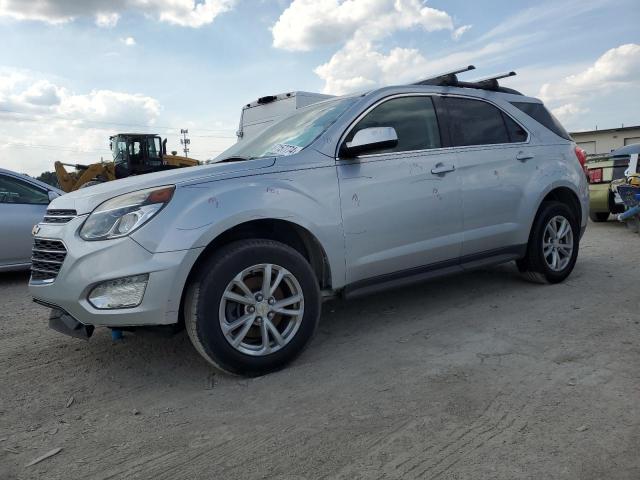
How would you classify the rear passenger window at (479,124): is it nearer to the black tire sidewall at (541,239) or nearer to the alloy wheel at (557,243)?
the black tire sidewall at (541,239)

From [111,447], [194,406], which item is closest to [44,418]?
[111,447]

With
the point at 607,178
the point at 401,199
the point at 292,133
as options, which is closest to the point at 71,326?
the point at 292,133

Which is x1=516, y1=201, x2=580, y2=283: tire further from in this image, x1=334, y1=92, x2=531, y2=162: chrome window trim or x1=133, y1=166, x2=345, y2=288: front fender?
x1=133, y1=166, x2=345, y2=288: front fender

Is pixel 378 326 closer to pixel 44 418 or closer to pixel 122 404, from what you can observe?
pixel 122 404

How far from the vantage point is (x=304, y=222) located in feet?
11.0

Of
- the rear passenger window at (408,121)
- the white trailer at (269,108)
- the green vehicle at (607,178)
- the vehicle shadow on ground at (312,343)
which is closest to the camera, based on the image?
the vehicle shadow on ground at (312,343)

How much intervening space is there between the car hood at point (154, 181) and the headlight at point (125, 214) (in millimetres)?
63

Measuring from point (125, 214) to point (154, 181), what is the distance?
0.91ft

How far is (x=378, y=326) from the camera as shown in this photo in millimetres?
4125

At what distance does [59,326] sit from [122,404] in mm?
688

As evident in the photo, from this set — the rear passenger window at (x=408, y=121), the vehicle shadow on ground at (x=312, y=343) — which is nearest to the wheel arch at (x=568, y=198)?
the vehicle shadow on ground at (x=312, y=343)

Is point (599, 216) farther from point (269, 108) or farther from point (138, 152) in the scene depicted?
point (138, 152)

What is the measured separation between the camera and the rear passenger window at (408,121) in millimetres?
3905

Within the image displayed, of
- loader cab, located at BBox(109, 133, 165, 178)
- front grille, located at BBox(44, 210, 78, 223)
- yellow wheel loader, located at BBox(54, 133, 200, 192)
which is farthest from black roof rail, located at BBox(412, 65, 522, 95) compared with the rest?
loader cab, located at BBox(109, 133, 165, 178)
